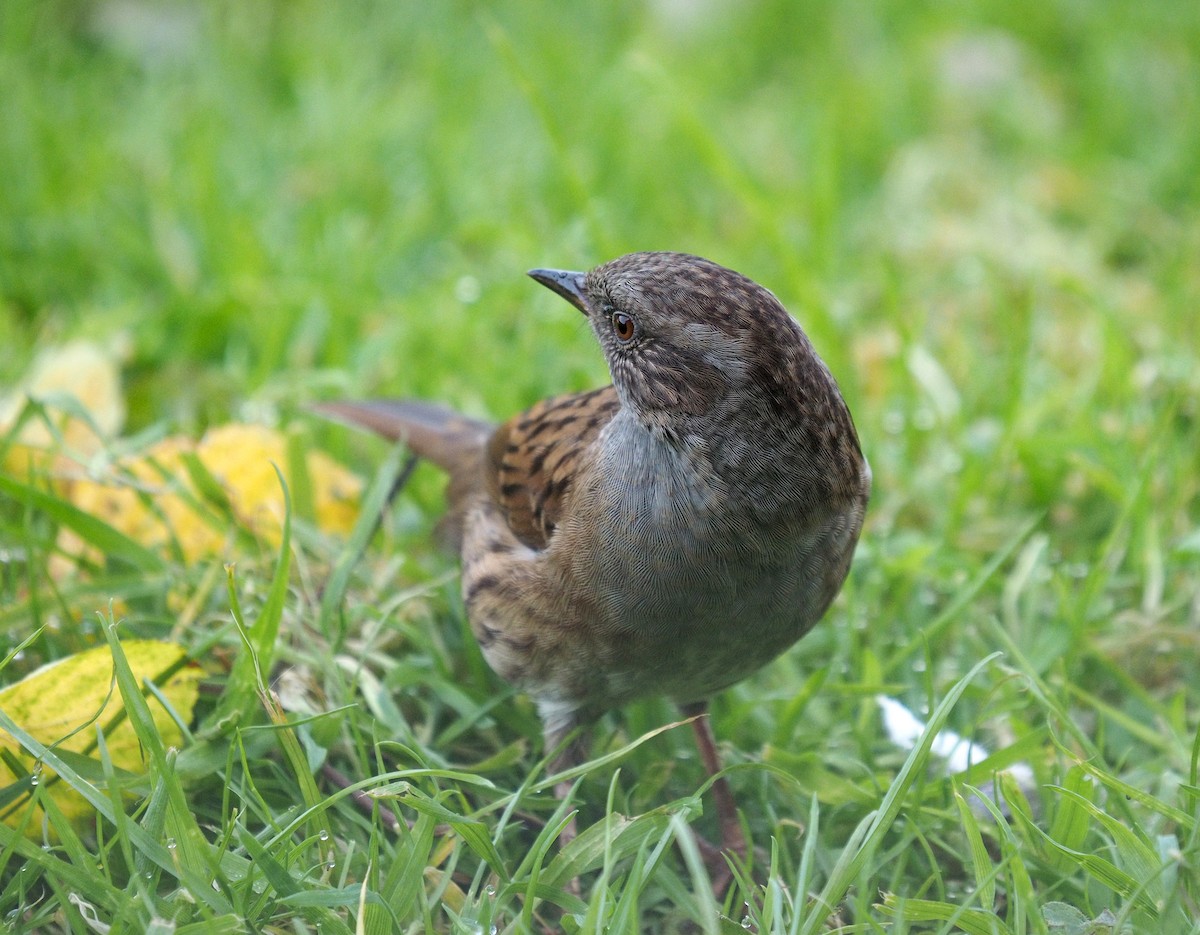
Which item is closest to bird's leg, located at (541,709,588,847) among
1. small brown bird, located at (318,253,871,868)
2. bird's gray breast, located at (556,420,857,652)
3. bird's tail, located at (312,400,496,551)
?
small brown bird, located at (318,253,871,868)

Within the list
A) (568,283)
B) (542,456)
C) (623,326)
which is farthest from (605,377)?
(623,326)

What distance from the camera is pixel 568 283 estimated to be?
10.2 feet

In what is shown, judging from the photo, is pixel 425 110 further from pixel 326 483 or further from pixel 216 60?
pixel 326 483

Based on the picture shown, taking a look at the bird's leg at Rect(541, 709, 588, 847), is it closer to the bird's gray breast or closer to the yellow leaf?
the bird's gray breast

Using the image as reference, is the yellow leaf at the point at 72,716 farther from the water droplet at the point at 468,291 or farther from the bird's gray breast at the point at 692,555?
the water droplet at the point at 468,291

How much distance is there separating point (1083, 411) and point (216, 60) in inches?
179

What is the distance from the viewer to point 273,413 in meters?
4.36

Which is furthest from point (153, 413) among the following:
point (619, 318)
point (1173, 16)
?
point (1173, 16)

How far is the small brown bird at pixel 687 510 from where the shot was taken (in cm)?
270

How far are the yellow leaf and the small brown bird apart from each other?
34.2 inches

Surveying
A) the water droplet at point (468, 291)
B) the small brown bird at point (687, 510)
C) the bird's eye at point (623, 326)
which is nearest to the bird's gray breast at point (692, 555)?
the small brown bird at point (687, 510)

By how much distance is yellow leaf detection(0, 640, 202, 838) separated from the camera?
268 centimetres

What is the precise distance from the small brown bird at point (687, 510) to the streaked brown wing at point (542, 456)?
3.0 inches

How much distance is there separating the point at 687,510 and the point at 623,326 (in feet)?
1.52
